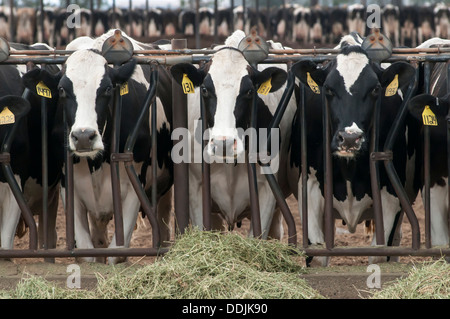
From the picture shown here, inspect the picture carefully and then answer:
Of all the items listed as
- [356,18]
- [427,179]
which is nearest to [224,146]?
[427,179]

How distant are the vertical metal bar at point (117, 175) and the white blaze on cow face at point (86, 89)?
0.21 meters

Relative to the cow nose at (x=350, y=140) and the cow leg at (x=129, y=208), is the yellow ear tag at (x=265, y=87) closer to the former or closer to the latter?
the cow nose at (x=350, y=140)

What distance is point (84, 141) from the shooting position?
5.50 m

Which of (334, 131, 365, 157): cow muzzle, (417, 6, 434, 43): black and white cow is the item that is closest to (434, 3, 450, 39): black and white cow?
(417, 6, 434, 43): black and white cow

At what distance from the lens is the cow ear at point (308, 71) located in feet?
19.2

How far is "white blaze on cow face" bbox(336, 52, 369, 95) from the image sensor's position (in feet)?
19.1

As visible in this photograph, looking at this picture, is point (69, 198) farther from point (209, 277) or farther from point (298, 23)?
point (298, 23)

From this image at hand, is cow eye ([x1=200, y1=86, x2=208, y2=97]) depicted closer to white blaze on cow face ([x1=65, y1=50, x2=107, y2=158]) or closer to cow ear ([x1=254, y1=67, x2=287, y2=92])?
cow ear ([x1=254, y1=67, x2=287, y2=92])

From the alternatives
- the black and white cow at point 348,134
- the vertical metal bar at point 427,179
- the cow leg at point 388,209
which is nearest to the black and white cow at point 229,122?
the black and white cow at point 348,134

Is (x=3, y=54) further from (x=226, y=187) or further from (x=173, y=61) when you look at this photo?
(x=226, y=187)

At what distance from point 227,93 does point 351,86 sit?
91cm

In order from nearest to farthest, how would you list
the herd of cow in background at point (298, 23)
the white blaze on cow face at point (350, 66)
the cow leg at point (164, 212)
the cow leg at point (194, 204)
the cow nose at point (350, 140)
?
the cow nose at point (350, 140) → the white blaze on cow face at point (350, 66) → the cow leg at point (194, 204) → the cow leg at point (164, 212) → the herd of cow in background at point (298, 23)
